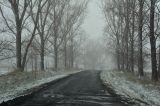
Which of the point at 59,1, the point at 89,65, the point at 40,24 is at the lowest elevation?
the point at 89,65

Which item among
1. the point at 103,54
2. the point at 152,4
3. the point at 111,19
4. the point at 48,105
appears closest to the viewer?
the point at 48,105

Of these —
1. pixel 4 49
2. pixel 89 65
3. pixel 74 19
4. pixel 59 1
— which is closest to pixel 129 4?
pixel 59 1

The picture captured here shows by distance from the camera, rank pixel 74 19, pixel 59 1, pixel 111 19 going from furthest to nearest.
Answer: pixel 74 19 < pixel 111 19 < pixel 59 1

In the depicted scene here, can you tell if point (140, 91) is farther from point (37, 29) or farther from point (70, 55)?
point (70, 55)

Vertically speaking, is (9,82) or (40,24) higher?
(40,24)

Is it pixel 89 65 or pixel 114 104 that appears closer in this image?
pixel 114 104

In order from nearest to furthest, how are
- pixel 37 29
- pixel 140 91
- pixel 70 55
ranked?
pixel 140 91 → pixel 37 29 → pixel 70 55

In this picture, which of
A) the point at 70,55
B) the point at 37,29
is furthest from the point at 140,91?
the point at 70,55

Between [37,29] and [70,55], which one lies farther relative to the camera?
[70,55]

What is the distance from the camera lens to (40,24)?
41.0m

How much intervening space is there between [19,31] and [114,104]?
68.2 feet

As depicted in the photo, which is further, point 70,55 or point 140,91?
point 70,55

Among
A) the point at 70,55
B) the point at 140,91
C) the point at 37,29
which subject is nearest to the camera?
the point at 140,91

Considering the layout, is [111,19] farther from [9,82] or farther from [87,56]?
[87,56]
